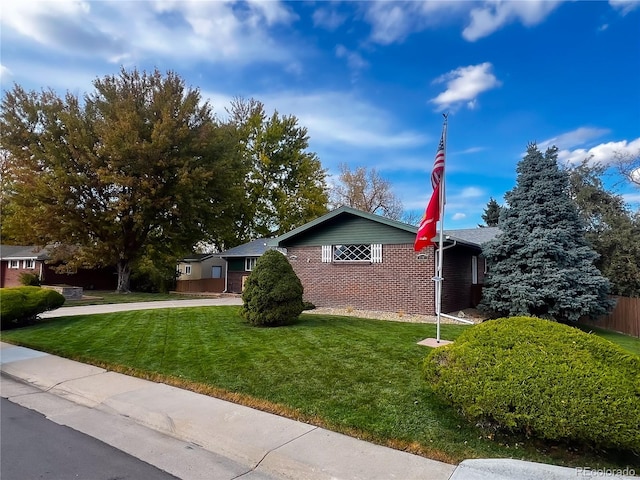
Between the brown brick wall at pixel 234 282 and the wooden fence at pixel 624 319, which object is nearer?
the wooden fence at pixel 624 319

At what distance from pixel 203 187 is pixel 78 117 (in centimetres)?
836

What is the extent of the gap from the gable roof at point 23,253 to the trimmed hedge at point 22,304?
60.0 feet

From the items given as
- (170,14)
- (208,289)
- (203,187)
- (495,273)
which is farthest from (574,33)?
(208,289)

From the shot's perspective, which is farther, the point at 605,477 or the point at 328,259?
the point at 328,259

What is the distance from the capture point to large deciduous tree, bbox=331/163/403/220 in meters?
37.6

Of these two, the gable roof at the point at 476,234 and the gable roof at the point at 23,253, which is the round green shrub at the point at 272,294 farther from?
the gable roof at the point at 23,253

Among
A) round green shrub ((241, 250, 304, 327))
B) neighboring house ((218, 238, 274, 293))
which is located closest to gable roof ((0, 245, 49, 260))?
neighboring house ((218, 238, 274, 293))

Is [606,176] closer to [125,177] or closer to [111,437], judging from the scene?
[111,437]

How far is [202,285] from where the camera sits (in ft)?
92.1

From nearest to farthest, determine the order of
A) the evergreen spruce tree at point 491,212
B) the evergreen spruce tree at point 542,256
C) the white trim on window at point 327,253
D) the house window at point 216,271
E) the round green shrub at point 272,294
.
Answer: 1. the round green shrub at point 272,294
2. the evergreen spruce tree at point 542,256
3. the white trim on window at point 327,253
4. the house window at point 216,271
5. the evergreen spruce tree at point 491,212

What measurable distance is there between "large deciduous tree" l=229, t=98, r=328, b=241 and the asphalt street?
31.0 m

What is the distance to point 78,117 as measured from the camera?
23750mm

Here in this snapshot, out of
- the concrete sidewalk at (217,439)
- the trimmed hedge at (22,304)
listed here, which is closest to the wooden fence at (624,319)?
the concrete sidewalk at (217,439)

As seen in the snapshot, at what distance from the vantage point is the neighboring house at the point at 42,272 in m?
28.0
